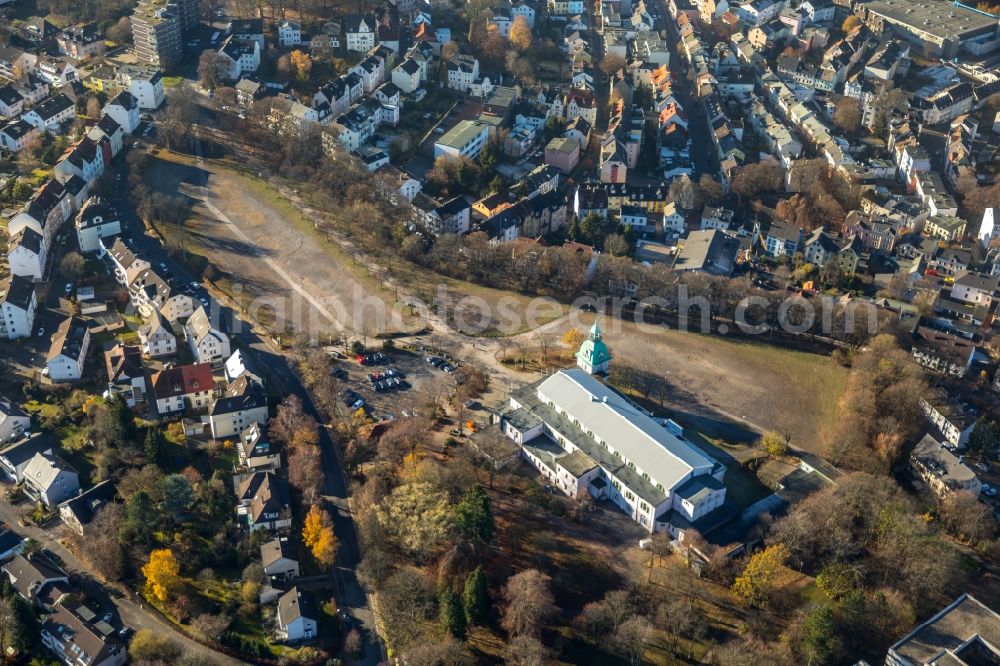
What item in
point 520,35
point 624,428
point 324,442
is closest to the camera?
point 624,428

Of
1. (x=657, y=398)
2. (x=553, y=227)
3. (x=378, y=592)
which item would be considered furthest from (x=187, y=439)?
(x=553, y=227)

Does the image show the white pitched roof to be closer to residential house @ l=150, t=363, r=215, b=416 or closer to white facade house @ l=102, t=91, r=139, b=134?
residential house @ l=150, t=363, r=215, b=416

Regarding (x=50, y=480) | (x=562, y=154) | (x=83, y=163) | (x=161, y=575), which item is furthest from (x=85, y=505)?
(x=562, y=154)

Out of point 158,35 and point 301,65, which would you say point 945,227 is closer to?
point 301,65

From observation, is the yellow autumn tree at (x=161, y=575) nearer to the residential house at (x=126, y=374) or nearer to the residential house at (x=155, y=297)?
the residential house at (x=126, y=374)

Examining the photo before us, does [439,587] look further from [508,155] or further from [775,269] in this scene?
[508,155]

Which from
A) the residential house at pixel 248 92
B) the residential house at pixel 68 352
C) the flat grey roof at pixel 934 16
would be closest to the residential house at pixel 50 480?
the residential house at pixel 68 352

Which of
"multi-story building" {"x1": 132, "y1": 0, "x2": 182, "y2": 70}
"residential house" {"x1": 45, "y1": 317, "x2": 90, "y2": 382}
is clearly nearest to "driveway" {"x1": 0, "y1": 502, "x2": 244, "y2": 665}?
"residential house" {"x1": 45, "y1": 317, "x2": 90, "y2": 382}
